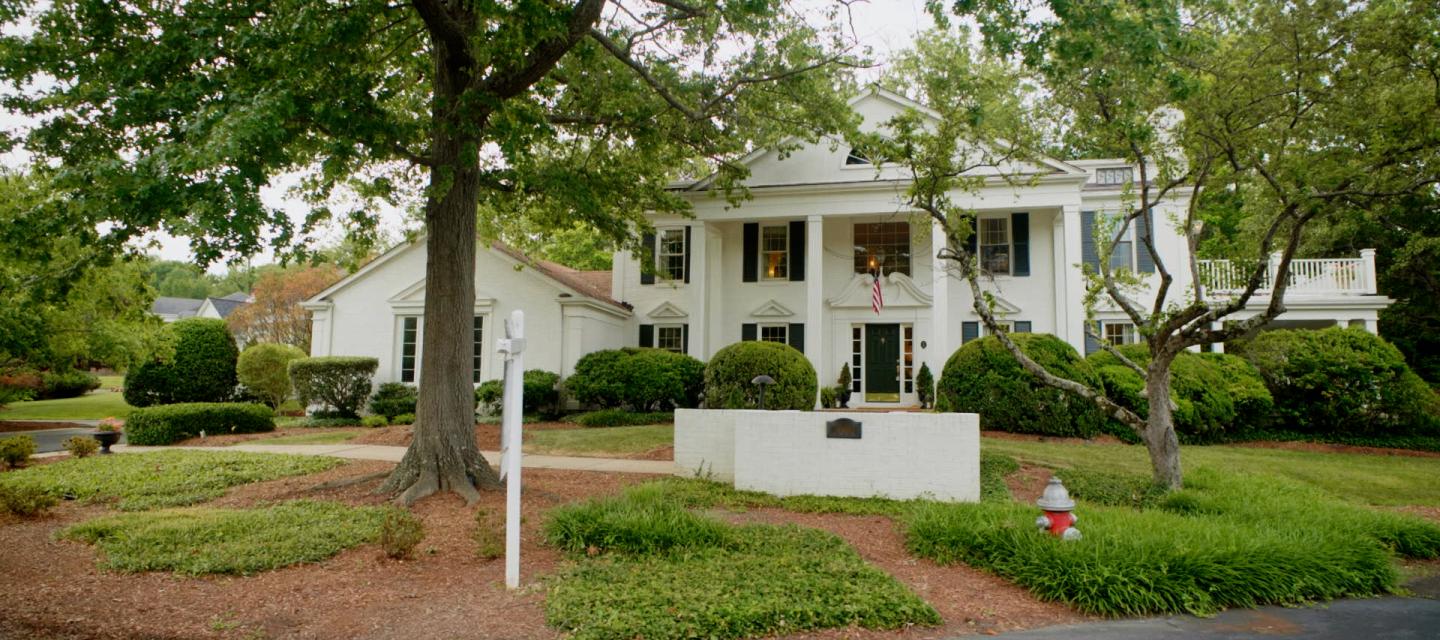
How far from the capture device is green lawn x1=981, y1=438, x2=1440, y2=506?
33.1 feet

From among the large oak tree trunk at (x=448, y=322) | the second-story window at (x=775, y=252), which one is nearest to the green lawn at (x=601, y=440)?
the large oak tree trunk at (x=448, y=322)

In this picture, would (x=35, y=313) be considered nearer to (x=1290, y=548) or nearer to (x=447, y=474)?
(x=447, y=474)

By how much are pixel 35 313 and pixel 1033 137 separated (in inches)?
676

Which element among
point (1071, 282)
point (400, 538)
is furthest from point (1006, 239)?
point (400, 538)

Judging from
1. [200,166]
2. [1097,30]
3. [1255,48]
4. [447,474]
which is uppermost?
[1255,48]

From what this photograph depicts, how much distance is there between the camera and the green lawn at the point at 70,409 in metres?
23.6

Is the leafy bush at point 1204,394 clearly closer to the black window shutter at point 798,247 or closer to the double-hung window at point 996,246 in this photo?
the double-hung window at point 996,246

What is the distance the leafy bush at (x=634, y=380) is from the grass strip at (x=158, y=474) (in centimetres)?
687

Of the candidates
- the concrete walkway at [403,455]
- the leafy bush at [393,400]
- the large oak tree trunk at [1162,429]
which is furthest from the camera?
the leafy bush at [393,400]

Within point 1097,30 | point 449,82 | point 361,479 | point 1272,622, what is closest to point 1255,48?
point 1097,30

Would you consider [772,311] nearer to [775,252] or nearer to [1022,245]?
[775,252]

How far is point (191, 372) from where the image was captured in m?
20.8

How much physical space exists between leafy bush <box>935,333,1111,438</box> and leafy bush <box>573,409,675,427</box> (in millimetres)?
6254

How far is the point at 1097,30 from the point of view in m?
6.68
